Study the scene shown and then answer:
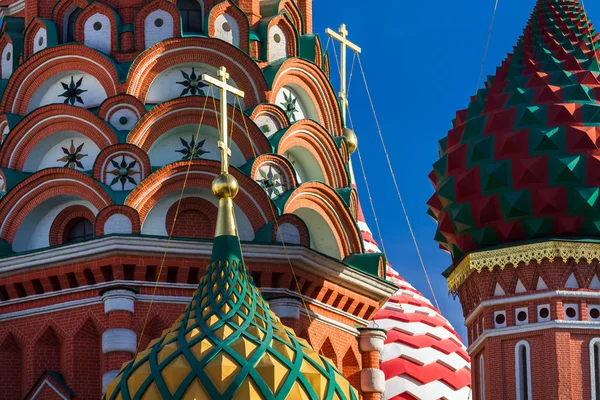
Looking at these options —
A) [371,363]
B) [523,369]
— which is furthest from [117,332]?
[523,369]

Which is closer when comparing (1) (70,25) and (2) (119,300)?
(2) (119,300)

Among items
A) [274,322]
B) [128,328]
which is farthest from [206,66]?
[274,322]

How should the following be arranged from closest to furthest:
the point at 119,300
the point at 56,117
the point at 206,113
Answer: the point at 119,300, the point at 206,113, the point at 56,117

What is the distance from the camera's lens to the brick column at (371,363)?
2933 cm

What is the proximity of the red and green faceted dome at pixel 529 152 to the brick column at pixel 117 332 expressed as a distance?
19.0 ft

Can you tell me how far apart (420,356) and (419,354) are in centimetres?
5

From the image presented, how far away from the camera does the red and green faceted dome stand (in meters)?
30.3

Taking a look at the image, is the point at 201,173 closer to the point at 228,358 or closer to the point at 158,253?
the point at 158,253

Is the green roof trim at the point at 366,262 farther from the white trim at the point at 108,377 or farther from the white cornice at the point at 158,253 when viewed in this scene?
the white trim at the point at 108,377

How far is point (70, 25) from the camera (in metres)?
30.0

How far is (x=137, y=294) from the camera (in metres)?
27.7

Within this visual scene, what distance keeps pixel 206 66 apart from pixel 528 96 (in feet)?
16.0

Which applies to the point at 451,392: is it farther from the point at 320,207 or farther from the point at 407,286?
the point at 320,207

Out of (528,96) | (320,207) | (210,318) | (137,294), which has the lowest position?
(210,318)
